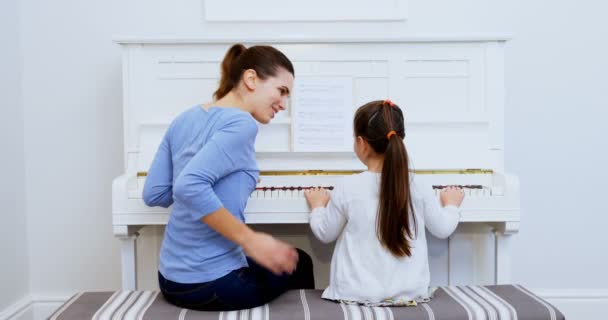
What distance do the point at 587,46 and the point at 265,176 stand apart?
169 cm

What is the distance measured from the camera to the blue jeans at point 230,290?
1.67m

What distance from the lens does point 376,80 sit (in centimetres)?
237

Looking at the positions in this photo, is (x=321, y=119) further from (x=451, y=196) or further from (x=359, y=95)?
(x=451, y=196)

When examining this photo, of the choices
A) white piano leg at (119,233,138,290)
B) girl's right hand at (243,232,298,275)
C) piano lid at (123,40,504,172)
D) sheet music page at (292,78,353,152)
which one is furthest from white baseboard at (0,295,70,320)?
girl's right hand at (243,232,298,275)

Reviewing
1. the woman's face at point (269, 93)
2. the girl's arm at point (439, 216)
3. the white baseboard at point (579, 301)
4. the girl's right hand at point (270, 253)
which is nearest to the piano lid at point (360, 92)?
the girl's arm at point (439, 216)

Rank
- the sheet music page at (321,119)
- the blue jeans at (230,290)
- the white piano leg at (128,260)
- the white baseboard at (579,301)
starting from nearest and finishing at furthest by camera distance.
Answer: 1. the blue jeans at (230,290)
2. the white piano leg at (128,260)
3. the sheet music page at (321,119)
4. the white baseboard at (579,301)

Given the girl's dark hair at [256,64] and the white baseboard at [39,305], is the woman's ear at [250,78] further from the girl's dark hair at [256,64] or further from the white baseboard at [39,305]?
the white baseboard at [39,305]

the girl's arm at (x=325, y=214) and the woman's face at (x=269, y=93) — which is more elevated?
the woman's face at (x=269, y=93)

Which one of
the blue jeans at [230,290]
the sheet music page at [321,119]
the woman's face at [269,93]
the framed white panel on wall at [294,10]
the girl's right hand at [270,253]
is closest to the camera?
the girl's right hand at [270,253]

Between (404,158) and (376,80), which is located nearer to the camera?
(404,158)

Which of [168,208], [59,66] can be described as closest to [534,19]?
[168,208]

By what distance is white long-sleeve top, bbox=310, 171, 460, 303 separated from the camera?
1.76m

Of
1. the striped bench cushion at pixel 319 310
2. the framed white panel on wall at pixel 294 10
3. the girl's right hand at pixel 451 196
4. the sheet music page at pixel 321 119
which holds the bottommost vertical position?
the striped bench cushion at pixel 319 310

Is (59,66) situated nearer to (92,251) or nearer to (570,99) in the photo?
(92,251)
